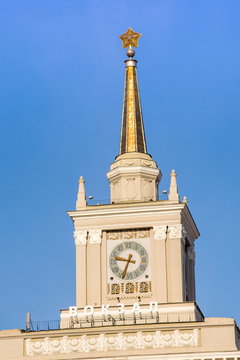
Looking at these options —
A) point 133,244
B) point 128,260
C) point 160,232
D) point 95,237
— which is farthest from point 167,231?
point 95,237

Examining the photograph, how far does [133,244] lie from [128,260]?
1334 mm

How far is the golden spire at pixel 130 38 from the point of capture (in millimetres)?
123562

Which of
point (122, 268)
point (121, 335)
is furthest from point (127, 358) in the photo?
point (122, 268)

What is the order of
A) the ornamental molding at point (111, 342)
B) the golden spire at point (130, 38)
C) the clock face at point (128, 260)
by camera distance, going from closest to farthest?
1. the ornamental molding at point (111, 342)
2. the clock face at point (128, 260)
3. the golden spire at point (130, 38)

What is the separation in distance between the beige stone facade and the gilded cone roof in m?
0.08

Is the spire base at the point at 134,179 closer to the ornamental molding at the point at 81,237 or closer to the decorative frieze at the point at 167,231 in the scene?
the decorative frieze at the point at 167,231

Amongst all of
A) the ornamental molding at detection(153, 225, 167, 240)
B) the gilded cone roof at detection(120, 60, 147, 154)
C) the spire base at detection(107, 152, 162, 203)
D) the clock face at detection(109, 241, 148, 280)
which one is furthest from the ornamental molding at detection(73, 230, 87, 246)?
the gilded cone roof at detection(120, 60, 147, 154)

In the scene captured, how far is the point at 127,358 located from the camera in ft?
352

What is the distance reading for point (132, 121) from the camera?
121 m

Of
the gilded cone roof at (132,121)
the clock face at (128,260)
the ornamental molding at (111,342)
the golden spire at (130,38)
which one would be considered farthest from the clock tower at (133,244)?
the golden spire at (130,38)

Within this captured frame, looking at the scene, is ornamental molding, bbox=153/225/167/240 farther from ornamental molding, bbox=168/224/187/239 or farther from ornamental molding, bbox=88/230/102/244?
ornamental molding, bbox=88/230/102/244

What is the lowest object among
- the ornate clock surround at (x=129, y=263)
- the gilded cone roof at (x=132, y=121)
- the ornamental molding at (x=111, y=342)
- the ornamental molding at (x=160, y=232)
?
the ornamental molding at (x=111, y=342)

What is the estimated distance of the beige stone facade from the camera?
10725 centimetres

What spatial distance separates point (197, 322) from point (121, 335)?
216 inches
